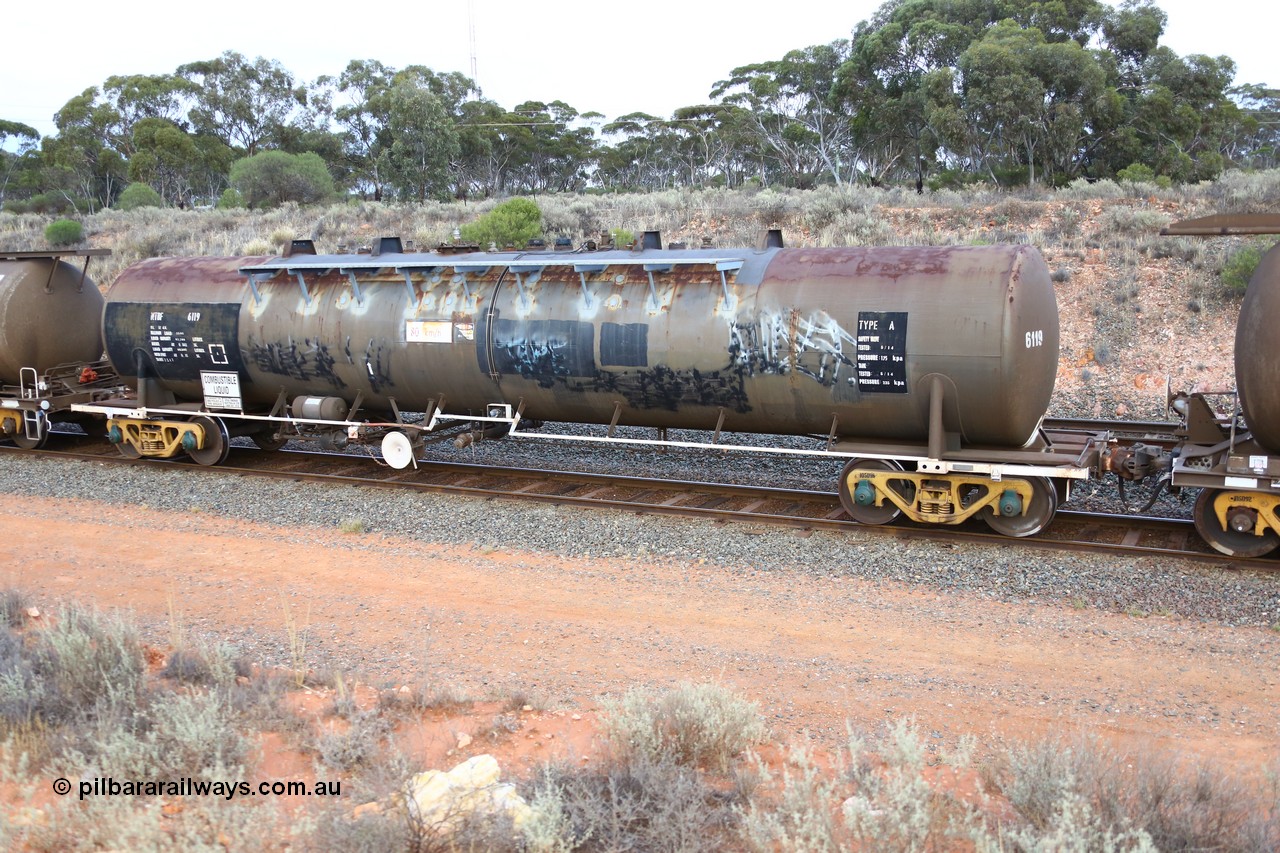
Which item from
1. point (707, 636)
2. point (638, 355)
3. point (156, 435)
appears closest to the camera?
point (707, 636)

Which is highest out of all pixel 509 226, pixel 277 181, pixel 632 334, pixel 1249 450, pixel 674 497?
pixel 277 181

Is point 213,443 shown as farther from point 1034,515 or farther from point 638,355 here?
point 1034,515

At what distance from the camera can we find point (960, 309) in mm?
10297

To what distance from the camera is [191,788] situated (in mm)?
5703

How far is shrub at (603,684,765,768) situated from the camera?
19.6 feet

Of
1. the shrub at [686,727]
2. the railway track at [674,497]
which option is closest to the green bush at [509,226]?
the railway track at [674,497]

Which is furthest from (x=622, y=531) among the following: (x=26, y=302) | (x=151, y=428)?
(x=26, y=302)

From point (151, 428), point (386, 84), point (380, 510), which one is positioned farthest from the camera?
point (386, 84)

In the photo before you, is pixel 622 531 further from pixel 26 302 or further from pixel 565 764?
pixel 26 302

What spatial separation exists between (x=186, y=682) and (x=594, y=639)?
129 inches

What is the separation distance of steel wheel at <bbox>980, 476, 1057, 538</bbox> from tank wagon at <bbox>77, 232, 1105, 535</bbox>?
0.09 feet

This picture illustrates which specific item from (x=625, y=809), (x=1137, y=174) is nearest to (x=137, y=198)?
(x=1137, y=174)

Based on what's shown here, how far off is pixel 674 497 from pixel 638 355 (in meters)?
2.08

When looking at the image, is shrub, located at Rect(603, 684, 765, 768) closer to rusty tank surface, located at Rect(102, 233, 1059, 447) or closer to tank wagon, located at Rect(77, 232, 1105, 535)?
tank wagon, located at Rect(77, 232, 1105, 535)
